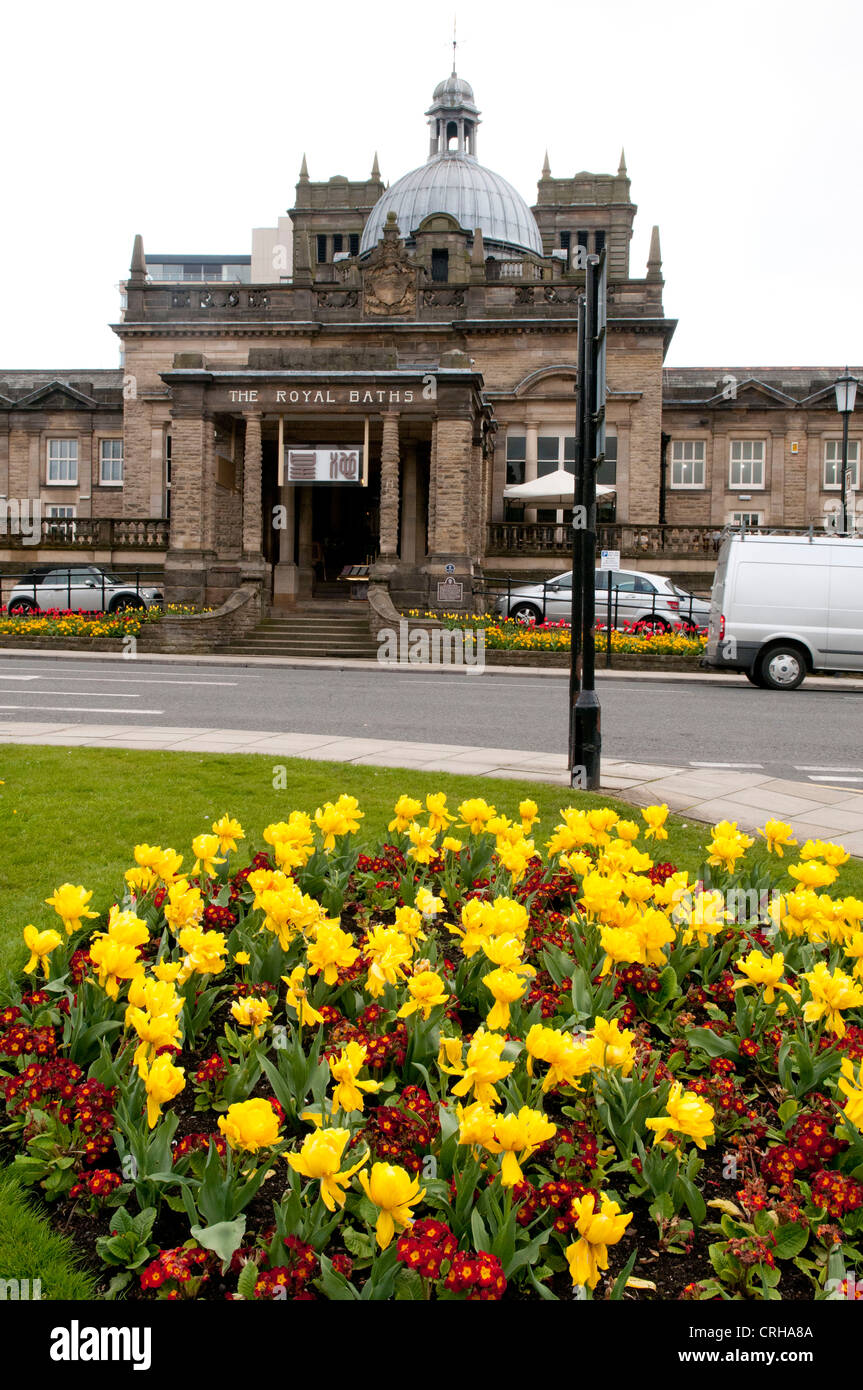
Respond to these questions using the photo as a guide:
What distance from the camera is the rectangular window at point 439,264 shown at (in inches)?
1850

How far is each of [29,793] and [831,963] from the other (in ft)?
17.5

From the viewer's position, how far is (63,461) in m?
50.8

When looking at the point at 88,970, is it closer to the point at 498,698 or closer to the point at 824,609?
the point at 498,698

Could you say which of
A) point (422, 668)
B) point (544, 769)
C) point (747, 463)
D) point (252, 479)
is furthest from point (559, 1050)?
point (747, 463)

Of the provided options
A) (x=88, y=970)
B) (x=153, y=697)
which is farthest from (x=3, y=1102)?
(x=153, y=697)

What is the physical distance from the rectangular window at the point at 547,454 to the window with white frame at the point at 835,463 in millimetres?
13967

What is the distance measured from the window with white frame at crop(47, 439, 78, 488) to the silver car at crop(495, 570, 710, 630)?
30.3m

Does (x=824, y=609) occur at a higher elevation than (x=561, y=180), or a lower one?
lower

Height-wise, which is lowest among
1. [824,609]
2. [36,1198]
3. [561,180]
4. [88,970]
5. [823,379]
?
[36,1198]

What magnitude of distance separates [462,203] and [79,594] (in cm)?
3412

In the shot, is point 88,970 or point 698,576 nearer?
point 88,970

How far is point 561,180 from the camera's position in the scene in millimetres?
66250

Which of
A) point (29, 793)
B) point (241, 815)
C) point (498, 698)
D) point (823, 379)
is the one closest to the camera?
point (241, 815)

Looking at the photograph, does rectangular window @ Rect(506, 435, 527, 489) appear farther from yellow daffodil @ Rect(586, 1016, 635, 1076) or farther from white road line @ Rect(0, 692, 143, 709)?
yellow daffodil @ Rect(586, 1016, 635, 1076)
